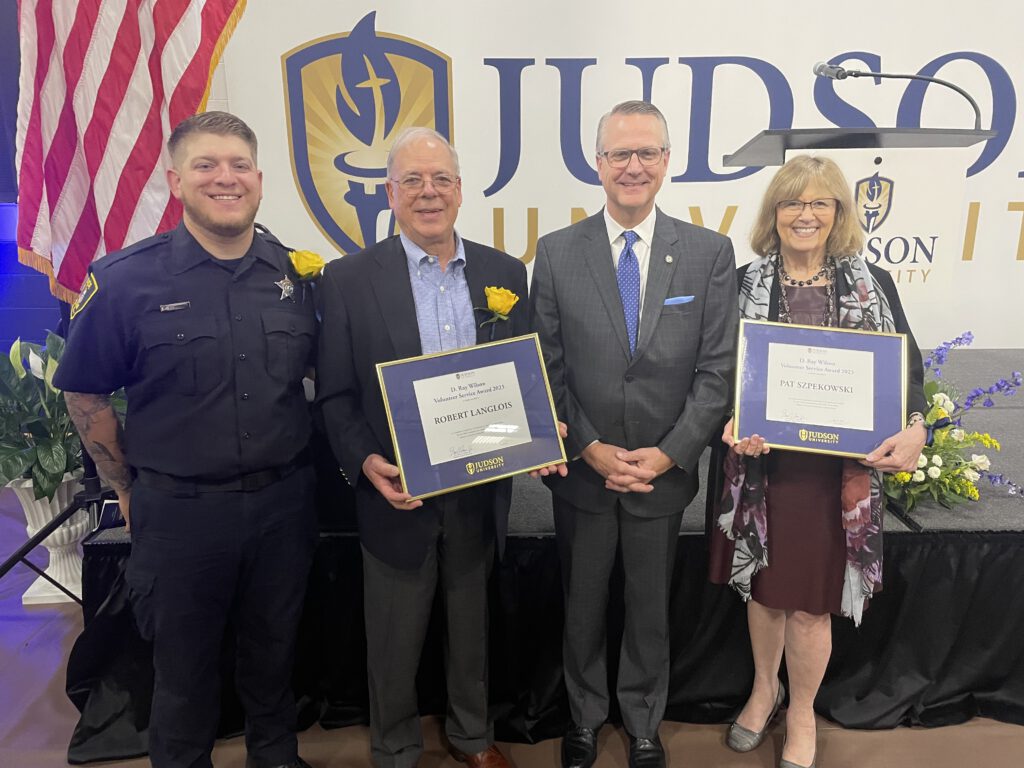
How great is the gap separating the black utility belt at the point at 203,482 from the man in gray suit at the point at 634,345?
0.82m

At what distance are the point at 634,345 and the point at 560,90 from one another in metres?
2.42

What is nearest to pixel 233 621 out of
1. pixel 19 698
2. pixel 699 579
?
pixel 19 698

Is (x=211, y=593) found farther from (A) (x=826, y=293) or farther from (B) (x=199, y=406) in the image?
(A) (x=826, y=293)

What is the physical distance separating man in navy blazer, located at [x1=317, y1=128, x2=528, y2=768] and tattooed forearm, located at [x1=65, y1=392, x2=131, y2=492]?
573 millimetres

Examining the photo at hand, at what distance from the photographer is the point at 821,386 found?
1763 millimetres

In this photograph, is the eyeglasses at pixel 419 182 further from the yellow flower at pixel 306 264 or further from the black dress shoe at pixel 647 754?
the black dress shoe at pixel 647 754

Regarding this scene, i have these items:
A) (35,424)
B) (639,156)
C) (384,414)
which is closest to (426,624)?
(384,414)

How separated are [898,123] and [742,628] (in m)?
3.10

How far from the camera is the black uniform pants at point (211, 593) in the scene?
171 centimetres

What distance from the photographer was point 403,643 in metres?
1.90

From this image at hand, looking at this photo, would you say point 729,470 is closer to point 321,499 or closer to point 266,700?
point 321,499

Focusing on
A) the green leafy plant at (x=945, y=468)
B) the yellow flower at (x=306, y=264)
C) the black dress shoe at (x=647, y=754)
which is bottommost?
the black dress shoe at (x=647, y=754)

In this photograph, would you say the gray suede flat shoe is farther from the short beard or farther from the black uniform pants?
the short beard

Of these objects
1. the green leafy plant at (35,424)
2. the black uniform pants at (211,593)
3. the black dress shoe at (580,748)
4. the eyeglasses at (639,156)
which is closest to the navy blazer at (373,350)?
the black uniform pants at (211,593)
